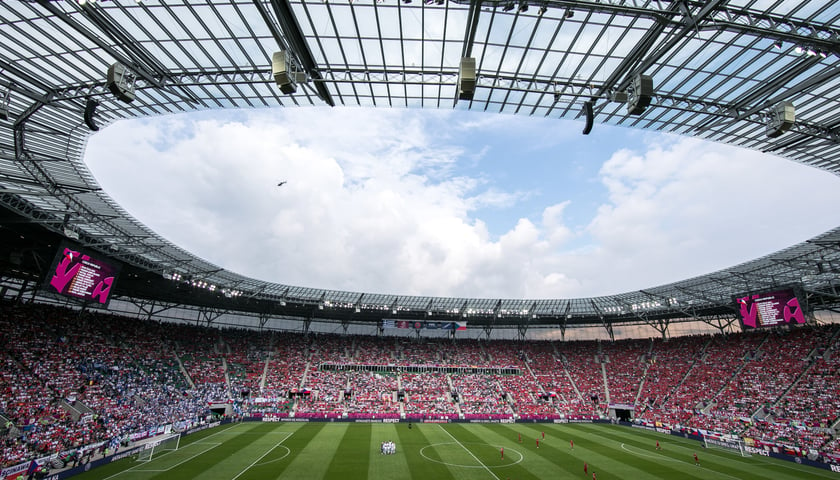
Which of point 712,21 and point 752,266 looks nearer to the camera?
point 712,21

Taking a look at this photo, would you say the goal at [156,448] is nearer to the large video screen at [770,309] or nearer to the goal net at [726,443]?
the goal net at [726,443]

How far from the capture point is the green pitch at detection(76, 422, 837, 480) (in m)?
23.7

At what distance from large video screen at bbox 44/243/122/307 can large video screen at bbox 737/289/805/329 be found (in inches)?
2519

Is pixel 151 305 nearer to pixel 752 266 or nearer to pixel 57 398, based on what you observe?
pixel 57 398

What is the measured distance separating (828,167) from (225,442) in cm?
4518

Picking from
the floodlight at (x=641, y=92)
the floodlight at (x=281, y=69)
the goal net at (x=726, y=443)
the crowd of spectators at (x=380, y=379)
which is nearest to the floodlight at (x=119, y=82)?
the floodlight at (x=281, y=69)

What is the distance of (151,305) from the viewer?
55062 mm

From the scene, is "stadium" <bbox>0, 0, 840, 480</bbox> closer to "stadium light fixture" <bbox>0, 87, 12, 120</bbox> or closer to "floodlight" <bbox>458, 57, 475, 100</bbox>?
"stadium light fixture" <bbox>0, 87, 12, 120</bbox>

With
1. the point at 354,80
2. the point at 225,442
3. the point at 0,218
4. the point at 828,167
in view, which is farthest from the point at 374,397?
the point at 828,167

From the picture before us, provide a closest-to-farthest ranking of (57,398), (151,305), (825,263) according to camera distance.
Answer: (57,398) < (825,263) < (151,305)

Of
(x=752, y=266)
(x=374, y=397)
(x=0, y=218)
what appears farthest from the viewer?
(x=374, y=397)

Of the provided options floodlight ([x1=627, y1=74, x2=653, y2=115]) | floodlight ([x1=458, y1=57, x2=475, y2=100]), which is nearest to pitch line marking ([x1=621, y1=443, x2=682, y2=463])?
floodlight ([x1=627, y1=74, x2=653, y2=115])

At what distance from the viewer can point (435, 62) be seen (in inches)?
636

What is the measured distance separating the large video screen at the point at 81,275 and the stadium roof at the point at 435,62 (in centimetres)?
817
